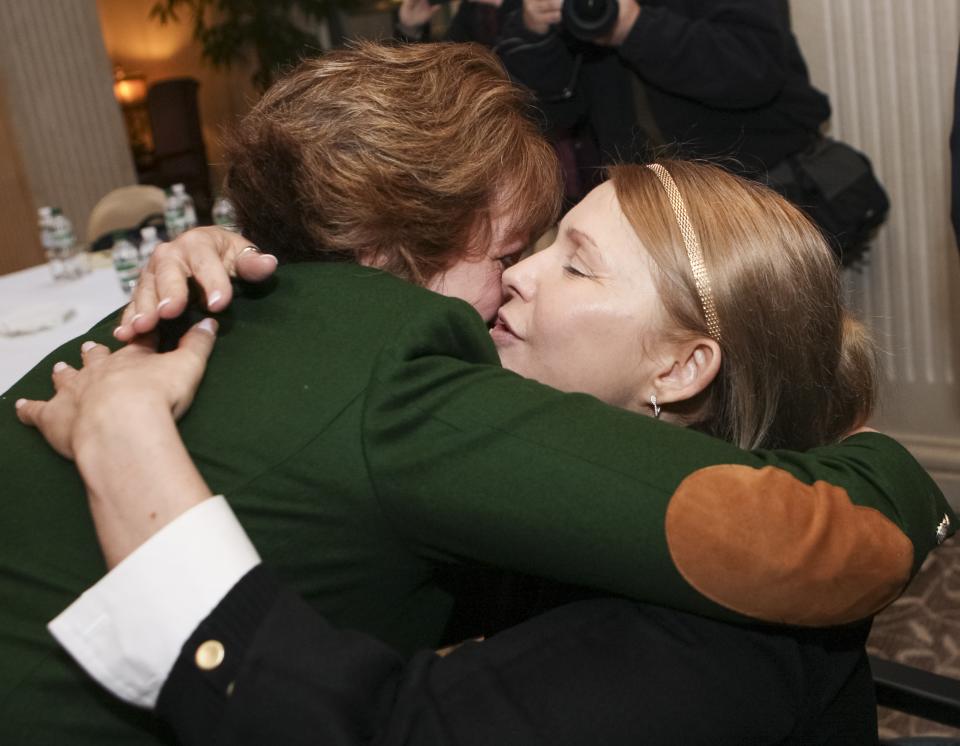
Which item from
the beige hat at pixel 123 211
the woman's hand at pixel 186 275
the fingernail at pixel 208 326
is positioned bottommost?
the beige hat at pixel 123 211

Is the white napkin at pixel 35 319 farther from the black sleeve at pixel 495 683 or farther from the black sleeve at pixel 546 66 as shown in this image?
the black sleeve at pixel 495 683

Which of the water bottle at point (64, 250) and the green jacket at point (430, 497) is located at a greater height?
the green jacket at point (430, 497)

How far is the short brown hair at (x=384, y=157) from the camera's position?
3.98 feet

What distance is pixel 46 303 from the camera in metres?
2.94

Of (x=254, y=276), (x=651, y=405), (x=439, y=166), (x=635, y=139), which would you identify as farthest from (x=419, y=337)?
(x=635, y=139)

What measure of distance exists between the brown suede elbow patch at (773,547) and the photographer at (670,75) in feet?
5.49

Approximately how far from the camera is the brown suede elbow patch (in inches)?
33.3

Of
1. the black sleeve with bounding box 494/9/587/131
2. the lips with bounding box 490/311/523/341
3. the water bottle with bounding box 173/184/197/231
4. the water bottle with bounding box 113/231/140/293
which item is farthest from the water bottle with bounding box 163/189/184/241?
the lips with bounding box 490/311/523/341

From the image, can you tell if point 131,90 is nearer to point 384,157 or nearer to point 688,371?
point 384,157

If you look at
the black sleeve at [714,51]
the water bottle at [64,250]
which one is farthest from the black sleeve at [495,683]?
the water bottle at [64,250]

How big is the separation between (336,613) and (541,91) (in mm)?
1907

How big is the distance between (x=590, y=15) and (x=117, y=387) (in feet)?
6.01

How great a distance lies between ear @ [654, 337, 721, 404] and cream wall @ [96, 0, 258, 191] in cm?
796

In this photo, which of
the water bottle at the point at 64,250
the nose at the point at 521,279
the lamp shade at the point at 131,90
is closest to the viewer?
the nose at the point at 521,279
